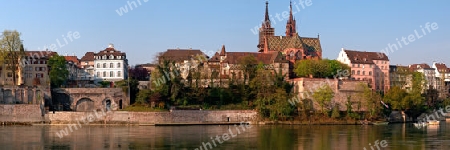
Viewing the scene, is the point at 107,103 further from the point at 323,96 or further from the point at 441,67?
the point at 441,67

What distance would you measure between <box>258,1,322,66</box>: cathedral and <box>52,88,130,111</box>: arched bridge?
92.6 feet

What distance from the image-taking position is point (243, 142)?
43250 mm

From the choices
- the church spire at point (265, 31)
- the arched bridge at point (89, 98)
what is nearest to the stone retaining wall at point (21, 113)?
the arched bridge at point (89, 98)

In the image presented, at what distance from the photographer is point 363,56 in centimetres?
9481

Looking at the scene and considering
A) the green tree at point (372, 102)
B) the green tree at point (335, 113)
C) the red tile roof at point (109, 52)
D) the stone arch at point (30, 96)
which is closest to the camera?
the stone arch at point (30, 96)

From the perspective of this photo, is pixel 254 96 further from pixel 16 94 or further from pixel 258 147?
pixel 258 147

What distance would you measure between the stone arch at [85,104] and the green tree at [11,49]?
32.1ft

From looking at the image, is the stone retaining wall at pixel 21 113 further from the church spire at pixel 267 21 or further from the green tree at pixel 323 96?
the church spire at pixel 267 21

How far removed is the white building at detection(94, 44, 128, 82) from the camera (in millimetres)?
87312

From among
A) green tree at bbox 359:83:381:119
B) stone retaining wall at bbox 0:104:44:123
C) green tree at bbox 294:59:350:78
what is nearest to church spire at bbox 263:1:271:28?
green tree at bbox 294:59:350:78

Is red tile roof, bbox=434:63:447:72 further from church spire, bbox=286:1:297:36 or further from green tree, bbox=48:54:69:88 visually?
green tree, bbox=48:54:69:88

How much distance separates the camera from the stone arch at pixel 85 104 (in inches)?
2817

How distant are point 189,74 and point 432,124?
3107 cm

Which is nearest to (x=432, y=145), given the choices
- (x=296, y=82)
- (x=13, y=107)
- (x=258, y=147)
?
(x=258, y=147)
